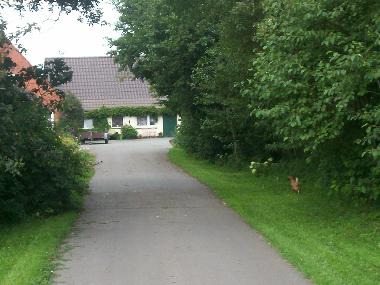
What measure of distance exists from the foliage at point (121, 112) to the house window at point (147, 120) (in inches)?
23.7

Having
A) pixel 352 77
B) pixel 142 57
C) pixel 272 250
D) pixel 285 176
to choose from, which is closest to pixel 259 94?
pixel 352 77

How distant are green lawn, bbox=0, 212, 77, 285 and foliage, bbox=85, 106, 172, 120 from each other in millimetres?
46809

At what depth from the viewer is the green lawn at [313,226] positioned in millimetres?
8148

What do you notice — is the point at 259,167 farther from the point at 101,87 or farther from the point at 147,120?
the point at 101,87

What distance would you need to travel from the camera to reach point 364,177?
37.9 feet

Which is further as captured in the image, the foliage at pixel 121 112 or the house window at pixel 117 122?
the house window at pixel 117 122

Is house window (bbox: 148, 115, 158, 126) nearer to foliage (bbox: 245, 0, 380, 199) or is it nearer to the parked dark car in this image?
the parked dark car

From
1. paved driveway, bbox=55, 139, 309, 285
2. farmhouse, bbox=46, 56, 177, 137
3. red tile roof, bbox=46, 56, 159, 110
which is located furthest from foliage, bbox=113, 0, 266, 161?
red tile roof, bbox=46, 56, 159, 110

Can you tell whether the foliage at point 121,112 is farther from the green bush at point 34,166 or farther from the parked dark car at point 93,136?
the green bush at point 34,166

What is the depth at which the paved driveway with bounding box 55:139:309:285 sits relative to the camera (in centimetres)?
788

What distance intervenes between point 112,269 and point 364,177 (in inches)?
207

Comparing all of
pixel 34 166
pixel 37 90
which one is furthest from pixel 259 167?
pixel 34 166

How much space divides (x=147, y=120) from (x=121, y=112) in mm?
2843

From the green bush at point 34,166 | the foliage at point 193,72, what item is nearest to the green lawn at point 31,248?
the green bush at point 34,166
